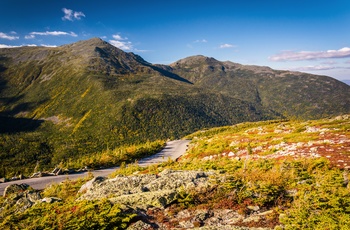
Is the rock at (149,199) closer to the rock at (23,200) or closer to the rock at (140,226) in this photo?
the rock at (140,226)

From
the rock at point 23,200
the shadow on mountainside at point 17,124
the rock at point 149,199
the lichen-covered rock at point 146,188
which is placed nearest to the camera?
the rock at point 149,199

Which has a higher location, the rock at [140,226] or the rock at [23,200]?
the rock at [140,226]

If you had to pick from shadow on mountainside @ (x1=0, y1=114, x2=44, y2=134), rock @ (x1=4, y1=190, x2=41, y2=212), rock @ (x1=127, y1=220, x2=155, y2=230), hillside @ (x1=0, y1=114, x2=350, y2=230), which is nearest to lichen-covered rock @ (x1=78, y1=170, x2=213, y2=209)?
hillside @ (x1=0, y1=114, x2=350, y2=230)

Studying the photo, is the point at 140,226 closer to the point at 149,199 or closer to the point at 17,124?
the point at 149,199

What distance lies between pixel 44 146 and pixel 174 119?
71422mm

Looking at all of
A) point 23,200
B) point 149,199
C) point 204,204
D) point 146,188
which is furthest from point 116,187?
point 204,204

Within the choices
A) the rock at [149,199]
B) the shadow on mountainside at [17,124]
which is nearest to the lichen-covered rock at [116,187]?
the rock at [149,199]

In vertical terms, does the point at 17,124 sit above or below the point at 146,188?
below

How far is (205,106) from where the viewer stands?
178 metres

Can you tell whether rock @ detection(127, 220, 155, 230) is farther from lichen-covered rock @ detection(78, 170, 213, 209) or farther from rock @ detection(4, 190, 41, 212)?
rock @ detection(4, 190, 41, 212)

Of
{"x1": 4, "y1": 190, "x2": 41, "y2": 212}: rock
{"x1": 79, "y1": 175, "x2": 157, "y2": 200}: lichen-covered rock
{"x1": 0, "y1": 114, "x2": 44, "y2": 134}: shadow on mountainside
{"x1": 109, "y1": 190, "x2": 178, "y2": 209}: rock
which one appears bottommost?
{"x1": 0, "y1": 114, "x2": 44, "y2": 134}: shadow on mountainside

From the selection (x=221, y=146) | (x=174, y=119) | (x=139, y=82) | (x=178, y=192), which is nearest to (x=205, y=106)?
(x=174, y=119)

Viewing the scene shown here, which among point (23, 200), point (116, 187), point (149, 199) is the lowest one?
point (23, 200)

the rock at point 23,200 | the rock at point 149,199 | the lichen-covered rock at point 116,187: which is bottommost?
the rock at point 23,200
